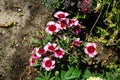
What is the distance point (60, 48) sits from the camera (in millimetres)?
3770

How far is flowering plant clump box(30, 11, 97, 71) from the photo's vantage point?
373 centimetres

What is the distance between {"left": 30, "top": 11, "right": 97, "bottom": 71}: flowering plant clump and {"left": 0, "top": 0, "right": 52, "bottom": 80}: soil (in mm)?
295

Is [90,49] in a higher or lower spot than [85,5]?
lower

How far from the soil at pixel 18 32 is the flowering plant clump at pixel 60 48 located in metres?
0.30

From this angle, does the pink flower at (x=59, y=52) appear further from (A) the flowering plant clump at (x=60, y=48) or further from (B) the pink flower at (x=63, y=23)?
(B) the pink flower at (x=63, y=23)

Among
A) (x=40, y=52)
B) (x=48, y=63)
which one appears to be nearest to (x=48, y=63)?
(x=48, y=63)

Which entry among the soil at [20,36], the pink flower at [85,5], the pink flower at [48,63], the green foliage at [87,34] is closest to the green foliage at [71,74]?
the green foliage at [87,34]

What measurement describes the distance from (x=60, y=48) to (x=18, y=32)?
33.9 inches

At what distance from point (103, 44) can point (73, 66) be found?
59 cm

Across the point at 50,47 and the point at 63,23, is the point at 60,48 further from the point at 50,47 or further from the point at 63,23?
the point at 63,23

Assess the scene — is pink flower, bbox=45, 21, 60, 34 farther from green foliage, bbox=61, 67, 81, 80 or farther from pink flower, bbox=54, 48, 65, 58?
green foliage, bbox=61, 67, 81, 80

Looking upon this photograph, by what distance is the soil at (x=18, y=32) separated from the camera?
4.13m

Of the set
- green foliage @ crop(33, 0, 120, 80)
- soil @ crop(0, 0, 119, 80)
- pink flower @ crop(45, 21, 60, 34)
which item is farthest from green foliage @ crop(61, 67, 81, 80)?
soil @ crop(0, 0, 119, 80)

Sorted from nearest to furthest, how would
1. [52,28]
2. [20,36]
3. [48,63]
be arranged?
[48,63] < [52,28] < [20,36]
